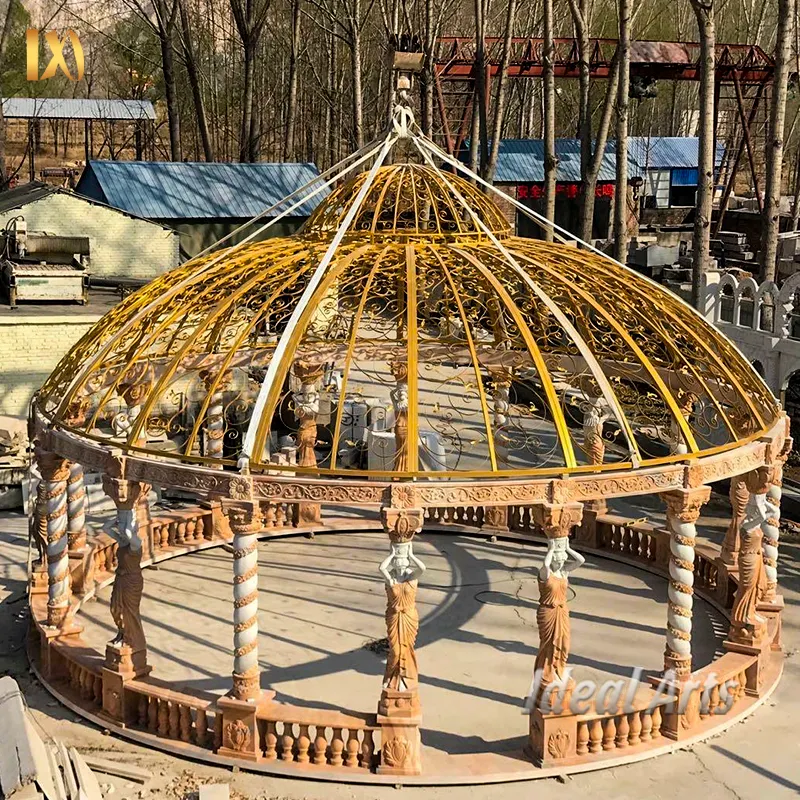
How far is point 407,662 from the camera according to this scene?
1438cm

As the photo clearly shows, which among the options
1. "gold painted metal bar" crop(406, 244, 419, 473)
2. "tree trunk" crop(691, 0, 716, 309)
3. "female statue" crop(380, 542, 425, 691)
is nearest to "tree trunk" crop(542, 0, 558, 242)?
"tree trunk" crop(691, 0, 716, 309)

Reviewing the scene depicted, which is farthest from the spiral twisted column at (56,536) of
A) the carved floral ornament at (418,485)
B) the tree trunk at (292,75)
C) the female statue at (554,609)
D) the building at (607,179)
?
the building at (607,179)

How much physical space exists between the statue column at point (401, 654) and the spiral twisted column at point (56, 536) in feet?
19.1

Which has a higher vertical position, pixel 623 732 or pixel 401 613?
pixel 401 613

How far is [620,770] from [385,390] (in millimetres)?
24116

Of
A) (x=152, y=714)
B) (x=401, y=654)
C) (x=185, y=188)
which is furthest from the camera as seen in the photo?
(x=185, y=188)

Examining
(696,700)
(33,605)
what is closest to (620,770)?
(696,700)

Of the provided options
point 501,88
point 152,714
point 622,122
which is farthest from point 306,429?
point 501,88

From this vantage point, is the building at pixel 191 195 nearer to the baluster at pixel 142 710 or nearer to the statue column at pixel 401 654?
the baluster at pixel 142 710

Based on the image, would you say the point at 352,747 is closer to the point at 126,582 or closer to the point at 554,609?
the point at 554,609

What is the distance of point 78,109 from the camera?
250 feet

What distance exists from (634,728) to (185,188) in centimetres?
3445

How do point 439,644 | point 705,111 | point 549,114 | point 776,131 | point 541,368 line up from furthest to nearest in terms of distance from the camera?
1. point 549,114
2. point 705,111
3. point 776,131
4. point 439,644
5. point 541,368

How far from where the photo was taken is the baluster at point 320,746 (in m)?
14.5
